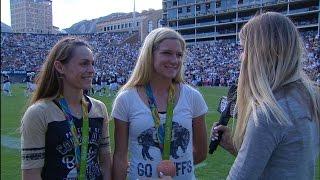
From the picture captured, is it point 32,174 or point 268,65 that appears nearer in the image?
point 268,65

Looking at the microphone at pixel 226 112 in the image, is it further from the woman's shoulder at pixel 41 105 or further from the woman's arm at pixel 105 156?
the woman's shoulder at pixel 41 105

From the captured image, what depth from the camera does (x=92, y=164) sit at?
2797 mm

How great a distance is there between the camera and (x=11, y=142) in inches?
386

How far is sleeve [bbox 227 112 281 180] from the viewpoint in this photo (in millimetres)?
1913

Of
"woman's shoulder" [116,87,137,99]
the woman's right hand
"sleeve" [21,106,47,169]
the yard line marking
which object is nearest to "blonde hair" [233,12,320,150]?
the woman's right hand

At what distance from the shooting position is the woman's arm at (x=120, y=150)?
111 inches

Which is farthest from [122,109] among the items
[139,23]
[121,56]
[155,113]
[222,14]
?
[139,23]

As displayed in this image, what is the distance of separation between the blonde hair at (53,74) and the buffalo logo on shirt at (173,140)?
2.22 ft

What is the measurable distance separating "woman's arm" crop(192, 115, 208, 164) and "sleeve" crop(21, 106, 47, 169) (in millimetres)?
1109

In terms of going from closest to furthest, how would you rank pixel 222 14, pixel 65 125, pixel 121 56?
pixel 65 125 < pixel 121 56 < pixel 222 14

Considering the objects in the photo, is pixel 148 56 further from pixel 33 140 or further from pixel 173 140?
pixel 33 140

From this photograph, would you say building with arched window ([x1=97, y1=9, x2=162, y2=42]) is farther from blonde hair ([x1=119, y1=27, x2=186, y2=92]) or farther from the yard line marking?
blonde hair ([x1=119, y1=27, x2=186, y2=92])

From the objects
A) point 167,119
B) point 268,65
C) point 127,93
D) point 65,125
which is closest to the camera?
point 268,65

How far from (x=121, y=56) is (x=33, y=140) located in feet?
201
